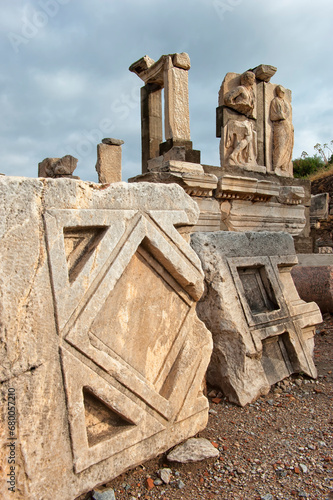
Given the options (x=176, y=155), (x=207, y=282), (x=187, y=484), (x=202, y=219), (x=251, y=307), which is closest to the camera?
(x=187, y=484)

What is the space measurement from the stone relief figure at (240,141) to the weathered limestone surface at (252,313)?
14.2 ft

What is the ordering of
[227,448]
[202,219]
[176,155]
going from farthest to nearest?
[176,155], [202,219], [227,448]

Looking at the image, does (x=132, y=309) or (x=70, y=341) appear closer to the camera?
(x=70, y=341)

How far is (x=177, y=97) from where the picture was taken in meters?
7.63

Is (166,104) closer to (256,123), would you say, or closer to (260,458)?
(256,123)

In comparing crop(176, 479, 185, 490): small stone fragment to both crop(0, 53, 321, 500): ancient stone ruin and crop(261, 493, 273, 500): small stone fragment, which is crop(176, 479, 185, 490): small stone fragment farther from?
crop(261, 493, 273, 500): small stone fragment

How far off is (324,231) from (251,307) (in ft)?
34.4

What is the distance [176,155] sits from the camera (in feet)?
20.8

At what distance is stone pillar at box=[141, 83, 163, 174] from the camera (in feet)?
28.0

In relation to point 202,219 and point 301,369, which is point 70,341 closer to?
point 301,369

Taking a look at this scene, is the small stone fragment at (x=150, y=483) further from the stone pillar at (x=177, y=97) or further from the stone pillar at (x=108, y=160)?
the stone pillar at (x=108, y=160)

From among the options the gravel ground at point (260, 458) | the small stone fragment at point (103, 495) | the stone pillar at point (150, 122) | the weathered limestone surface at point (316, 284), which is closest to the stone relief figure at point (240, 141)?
the stone pillar at point (150, 122)

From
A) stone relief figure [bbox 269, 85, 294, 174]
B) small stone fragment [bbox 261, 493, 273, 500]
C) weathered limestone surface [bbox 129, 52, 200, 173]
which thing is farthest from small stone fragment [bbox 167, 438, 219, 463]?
stone relief figure [bbox 269, 85, 294, 174]

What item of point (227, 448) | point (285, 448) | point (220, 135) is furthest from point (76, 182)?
point (220, 135)
